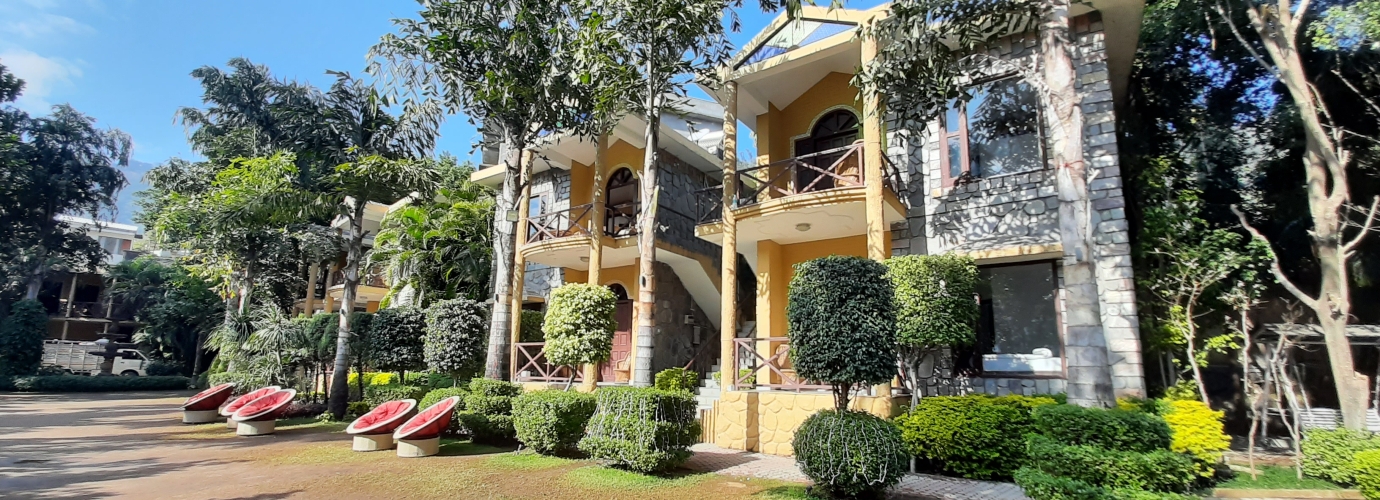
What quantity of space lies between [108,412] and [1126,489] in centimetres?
2191

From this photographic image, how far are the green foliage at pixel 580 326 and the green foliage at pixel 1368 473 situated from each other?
9316mm

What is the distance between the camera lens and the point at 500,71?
38.9 ft

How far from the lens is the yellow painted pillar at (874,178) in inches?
366

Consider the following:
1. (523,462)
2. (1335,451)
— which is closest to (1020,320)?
(1335,451)

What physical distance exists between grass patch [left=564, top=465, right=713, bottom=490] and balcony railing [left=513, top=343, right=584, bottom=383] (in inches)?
217

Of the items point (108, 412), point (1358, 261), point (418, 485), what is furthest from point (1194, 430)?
point (108, 412)

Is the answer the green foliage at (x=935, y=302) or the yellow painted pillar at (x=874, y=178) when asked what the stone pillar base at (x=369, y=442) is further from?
the green foliage at (x=935, y=302)

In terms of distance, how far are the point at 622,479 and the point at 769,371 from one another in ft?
16.5

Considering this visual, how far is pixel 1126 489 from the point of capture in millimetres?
5777

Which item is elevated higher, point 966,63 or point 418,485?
point 966,63

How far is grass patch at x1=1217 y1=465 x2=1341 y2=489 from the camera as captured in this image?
7188mm

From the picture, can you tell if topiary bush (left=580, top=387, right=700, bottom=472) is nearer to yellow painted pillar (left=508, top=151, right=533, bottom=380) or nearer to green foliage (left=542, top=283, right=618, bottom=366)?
green foliage (left=542, top=283, right=618, bottom=366)

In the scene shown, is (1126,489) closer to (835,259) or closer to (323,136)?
(835,259)

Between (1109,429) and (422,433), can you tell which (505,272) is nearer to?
(422,433)
